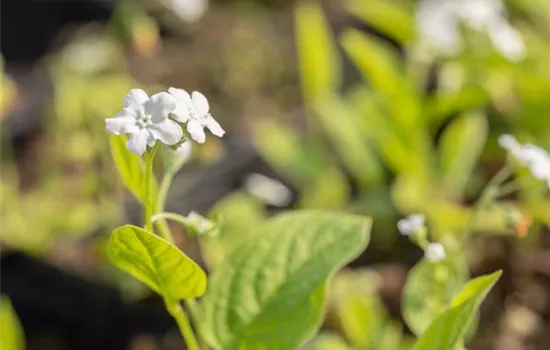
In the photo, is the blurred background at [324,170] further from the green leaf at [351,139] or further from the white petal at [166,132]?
the white petal at [166,132]

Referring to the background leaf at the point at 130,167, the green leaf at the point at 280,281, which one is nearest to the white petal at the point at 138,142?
the background leaf at the point at 130,167

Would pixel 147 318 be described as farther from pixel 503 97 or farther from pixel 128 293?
pixel 503 97

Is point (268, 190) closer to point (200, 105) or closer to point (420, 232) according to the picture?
point (420, 232)

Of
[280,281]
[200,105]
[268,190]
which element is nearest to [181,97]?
[200,105]

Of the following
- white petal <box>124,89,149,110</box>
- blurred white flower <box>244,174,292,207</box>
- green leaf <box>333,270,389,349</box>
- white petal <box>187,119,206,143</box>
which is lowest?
blurred white flower <box>244,174,292,207</box>

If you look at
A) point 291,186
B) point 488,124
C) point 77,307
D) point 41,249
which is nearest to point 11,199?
point 41,249

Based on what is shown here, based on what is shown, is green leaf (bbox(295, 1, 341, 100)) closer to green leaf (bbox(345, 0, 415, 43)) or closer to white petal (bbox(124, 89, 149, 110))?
green leaf (bbox(345, 0, 415, 43))

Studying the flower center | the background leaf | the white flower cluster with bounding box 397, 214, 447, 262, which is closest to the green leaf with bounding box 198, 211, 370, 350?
the white flower cluster with bounding box 397, 214, 447, 262
